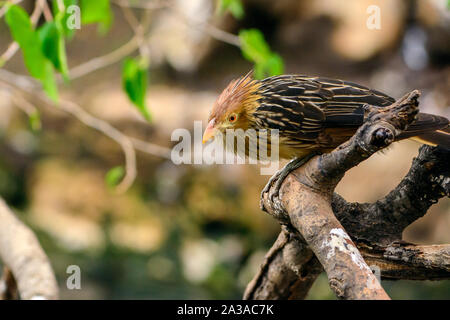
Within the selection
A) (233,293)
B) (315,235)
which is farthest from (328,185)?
(233,293)

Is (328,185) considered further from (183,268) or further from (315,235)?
(183,268)

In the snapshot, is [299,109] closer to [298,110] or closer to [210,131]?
[298,110]

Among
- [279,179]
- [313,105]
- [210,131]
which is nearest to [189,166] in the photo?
[210,131]

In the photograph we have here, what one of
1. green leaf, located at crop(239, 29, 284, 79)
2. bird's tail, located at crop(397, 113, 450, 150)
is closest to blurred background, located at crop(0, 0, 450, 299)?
green leaf, located at crop(239, 29, 284, 79)

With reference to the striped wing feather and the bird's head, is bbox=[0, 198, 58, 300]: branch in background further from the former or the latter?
the striped wing feather

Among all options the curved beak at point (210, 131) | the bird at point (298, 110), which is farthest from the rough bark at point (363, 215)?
the curved beak at point (210, 131)

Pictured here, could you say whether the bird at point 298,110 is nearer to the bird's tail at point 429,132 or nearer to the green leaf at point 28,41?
the bird's tail at point 429,132

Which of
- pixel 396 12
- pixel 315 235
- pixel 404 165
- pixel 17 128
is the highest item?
pixel 396 12
